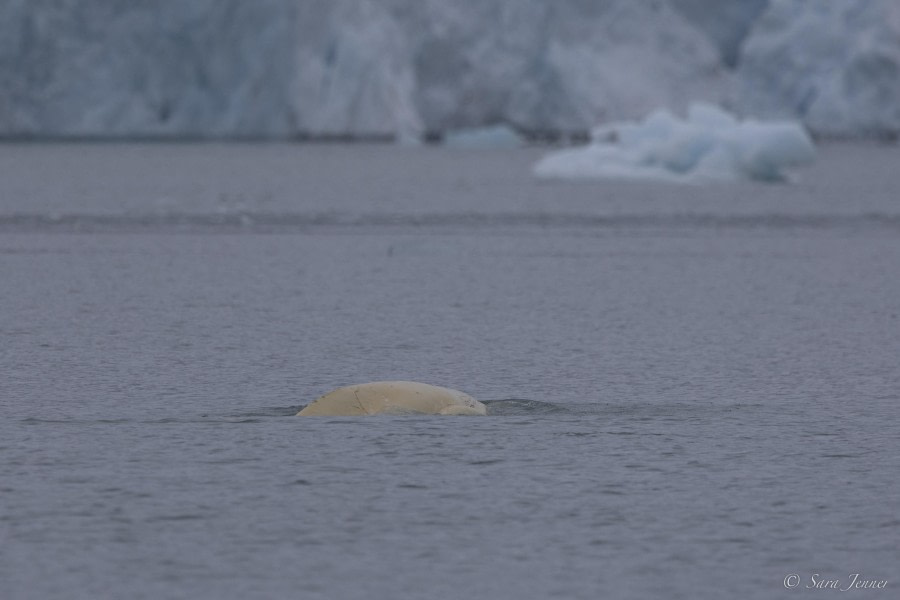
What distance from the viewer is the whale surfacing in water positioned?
5426 mm

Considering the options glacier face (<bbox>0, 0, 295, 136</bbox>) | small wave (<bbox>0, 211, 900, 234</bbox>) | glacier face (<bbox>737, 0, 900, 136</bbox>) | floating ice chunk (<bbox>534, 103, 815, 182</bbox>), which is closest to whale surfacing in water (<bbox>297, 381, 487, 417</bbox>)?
small wave (<bbox>0, 211, 900, 234</bbox>)

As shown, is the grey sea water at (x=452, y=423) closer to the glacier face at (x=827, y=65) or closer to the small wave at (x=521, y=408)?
the small wave at (x=521, y=408)

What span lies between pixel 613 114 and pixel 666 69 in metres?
2.18

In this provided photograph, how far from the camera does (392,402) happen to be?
5.49 metres

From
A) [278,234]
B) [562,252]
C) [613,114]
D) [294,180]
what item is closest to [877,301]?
[562,252]

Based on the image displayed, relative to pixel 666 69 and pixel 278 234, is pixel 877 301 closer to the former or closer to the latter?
pixel 278 234

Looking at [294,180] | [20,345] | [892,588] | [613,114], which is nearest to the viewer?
[892,588]

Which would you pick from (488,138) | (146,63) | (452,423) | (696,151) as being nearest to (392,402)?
(452,423)

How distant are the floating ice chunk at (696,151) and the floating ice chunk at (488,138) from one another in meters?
14.4

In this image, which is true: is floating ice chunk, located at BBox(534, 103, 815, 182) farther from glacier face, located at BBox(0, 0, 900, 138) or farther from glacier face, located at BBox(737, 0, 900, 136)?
glacier face, located at BBox(737, 0, 900, 136)

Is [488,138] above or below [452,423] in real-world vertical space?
above

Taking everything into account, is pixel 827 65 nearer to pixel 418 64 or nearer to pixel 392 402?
pixel 418 64

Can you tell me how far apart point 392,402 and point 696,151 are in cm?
2097

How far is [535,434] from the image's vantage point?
5.10 m
